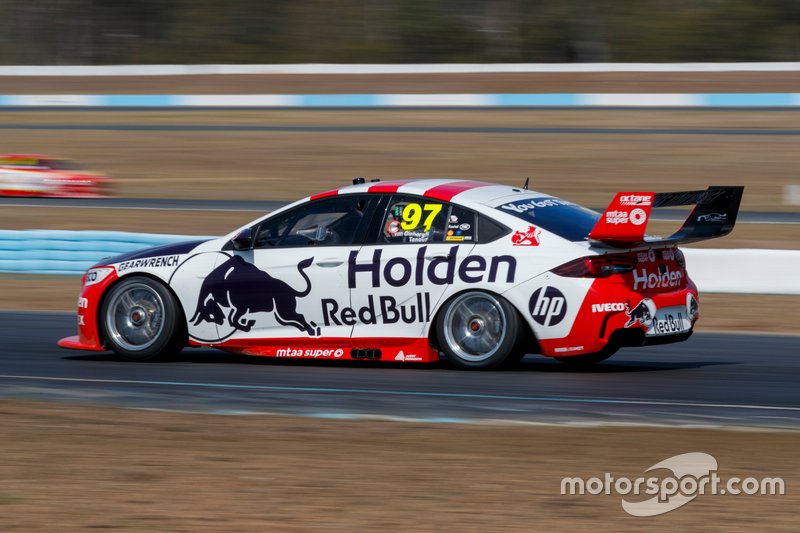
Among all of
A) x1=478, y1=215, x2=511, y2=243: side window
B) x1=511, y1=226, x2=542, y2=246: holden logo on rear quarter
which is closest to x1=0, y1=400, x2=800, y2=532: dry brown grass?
x1=511, y1=226, x2=542, y2=246: holden logo on rear quarter

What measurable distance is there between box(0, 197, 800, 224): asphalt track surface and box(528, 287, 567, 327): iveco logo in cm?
1314

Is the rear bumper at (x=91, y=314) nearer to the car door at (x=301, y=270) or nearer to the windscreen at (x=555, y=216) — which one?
the car door at (x=301, y=270)

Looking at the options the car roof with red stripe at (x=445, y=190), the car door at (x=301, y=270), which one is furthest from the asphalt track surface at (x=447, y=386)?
the car roof with red stripe at (x=445, y=190)

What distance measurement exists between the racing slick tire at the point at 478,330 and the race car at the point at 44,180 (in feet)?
59.1

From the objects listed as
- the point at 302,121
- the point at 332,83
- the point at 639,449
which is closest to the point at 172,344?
the point at 639,449

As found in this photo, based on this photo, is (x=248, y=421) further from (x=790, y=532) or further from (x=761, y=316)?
(x=761, y=316)

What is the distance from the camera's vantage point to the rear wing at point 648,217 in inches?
316

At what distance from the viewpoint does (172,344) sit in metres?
9.18

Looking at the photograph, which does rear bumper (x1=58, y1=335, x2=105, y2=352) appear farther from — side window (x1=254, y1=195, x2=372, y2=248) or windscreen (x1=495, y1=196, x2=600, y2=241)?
windscreen (x1=495, y1=196, x2=600, y2=241)

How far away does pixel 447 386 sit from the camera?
26.7 feet

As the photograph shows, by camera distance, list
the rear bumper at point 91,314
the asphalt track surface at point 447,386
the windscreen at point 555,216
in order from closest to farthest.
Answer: the asphalt track surface at point 447,386 < the windscreen at point 555,216 < the rear bumper at point 91,314

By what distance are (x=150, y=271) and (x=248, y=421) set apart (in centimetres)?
237

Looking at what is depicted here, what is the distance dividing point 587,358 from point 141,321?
3380 mm

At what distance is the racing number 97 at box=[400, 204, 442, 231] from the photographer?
866cm
